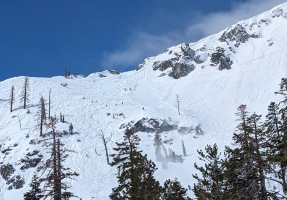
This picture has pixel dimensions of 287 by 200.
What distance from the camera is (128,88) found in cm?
14700

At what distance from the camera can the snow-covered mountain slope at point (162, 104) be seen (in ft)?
245

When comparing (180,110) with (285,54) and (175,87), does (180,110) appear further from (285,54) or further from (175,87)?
(285,54)

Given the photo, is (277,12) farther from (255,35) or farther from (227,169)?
(227,169)

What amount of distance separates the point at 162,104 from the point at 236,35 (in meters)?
69.0

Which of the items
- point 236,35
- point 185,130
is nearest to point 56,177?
point 185,130

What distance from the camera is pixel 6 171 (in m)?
74.1

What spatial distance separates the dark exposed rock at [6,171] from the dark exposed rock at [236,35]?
121 metres

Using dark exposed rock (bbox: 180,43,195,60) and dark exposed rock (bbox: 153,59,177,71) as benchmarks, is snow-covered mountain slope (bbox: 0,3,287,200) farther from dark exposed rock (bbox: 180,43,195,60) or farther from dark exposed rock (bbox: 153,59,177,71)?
dark exposed rock (bbox: 153,59,177,71)

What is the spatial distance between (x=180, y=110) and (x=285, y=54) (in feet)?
166

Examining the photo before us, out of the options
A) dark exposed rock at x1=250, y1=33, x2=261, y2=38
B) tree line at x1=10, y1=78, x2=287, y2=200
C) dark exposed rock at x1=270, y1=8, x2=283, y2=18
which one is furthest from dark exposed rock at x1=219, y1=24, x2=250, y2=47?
tree line at x1=10, y1=78, x2=287, y2=200

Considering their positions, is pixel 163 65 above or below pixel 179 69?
above

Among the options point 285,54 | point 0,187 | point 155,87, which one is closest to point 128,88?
point 155,87

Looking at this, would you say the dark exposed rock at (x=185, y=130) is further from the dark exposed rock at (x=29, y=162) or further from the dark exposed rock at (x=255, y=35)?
the dark exposed rock at (x=255, y=35)

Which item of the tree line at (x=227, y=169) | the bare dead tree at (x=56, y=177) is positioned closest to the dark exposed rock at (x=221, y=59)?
the tree line at (x=227, y=169)
